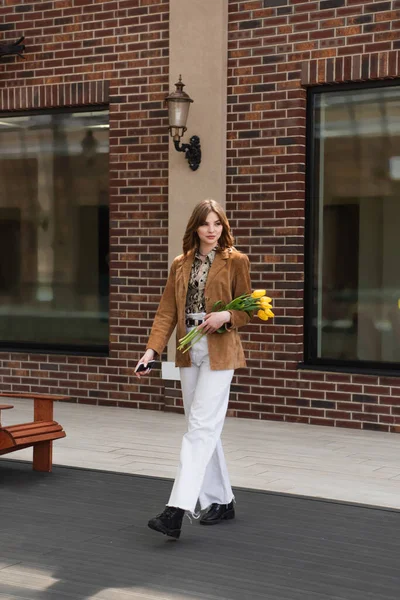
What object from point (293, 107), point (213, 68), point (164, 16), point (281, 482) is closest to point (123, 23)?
point (164, 16)

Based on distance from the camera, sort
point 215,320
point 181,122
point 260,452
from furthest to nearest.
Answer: point 181,122 < point 260,452 < point 215,320

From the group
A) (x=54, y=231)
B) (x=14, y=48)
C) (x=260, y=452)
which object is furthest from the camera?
(x=54, y=231)

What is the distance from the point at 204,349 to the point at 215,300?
0.28 meters

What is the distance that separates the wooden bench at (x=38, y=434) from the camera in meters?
7.27

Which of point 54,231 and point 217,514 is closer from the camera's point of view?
point 217,514

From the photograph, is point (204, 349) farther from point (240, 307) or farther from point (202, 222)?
point (202, 222)

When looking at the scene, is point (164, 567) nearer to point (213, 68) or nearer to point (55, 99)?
point (213, 68)

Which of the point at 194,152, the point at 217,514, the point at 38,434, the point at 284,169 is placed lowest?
the point at 217,514

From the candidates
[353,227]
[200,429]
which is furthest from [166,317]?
[353,227]

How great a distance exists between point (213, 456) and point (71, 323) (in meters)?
5.93

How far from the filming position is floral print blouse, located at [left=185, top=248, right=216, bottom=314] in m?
6.07

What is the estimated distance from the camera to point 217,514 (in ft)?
20.5

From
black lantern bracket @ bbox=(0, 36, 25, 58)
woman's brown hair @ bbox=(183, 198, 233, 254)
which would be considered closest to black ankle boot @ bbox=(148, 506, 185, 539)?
woman's brown hair @ bbox=(183, 198, 233, 254)

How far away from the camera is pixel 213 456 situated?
20.2ft
